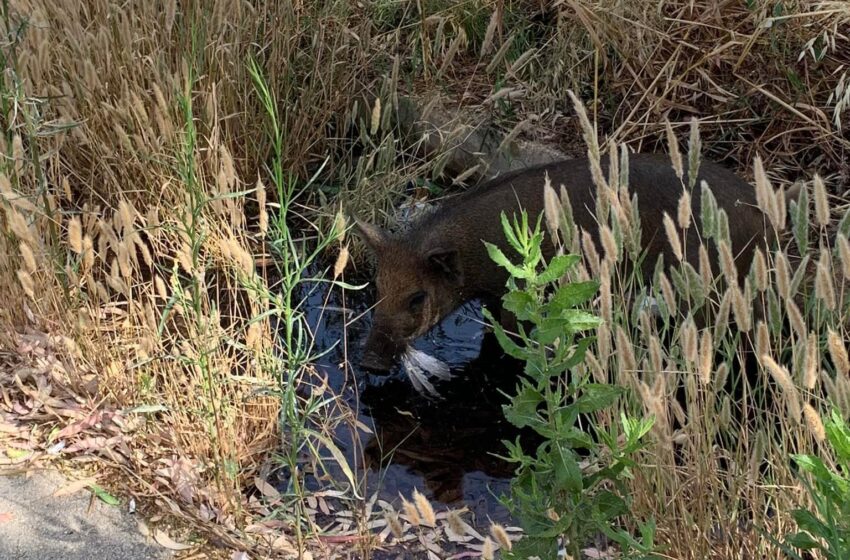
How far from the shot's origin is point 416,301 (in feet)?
17.2

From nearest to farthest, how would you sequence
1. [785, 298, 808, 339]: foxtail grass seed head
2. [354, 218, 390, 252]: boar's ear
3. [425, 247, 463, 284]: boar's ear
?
[785, 298, 808, 339]: foxtail grass seed head → [425, 247, 463, 284]: boar's ear → [354, 218, 390, 252]: boar's ear

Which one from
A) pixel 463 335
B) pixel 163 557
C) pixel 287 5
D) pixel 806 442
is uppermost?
pixel 287 5

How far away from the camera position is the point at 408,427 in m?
4.77

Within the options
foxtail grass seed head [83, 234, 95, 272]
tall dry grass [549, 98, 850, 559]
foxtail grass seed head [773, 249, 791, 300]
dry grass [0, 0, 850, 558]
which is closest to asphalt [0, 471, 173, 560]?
dry grass [0, 0, 850, 558]

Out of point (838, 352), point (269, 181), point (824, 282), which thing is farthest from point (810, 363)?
point (269, 181)

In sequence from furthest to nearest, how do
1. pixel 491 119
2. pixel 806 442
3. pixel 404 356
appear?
pixel 491 119
pixel 404 356
pixel 806 442

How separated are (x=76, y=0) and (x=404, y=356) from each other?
2.46m

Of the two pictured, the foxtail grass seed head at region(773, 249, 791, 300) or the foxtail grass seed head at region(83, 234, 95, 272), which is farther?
the foxtail grass seed head at region(83, 234, 95, 272)

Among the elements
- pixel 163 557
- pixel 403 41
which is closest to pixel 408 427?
pixel 163 557

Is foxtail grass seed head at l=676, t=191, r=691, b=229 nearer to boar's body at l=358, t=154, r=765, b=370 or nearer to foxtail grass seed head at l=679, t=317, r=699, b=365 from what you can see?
foxtail grass seed head at l=679, t=317, r=699, b=365

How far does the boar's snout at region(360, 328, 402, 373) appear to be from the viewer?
5039 mm

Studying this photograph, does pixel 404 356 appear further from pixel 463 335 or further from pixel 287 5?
pixel 287 5

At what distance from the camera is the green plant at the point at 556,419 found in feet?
8.17

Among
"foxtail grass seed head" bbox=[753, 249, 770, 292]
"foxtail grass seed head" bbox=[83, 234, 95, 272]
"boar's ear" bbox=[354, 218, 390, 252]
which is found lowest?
"boar's ear" bbox=[354, 218, 390, 252]
